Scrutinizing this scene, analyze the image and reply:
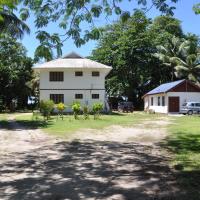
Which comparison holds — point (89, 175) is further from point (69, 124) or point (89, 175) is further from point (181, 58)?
point (181, 58)

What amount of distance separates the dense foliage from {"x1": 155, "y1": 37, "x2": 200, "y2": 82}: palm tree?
1.04 m

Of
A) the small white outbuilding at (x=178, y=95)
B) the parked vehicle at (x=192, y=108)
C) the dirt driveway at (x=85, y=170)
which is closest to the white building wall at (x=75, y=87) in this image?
the small white outbuilding at (x=178, y=95)

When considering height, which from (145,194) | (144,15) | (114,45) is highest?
(114,45)

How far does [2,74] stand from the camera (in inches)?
2105

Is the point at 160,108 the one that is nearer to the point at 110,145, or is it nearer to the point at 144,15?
the point at 110,145

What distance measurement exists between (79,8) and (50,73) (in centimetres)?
3286

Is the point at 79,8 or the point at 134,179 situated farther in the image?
the point at 79,8

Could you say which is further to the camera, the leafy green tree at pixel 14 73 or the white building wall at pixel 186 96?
the leafy green tree at pixel 14 73

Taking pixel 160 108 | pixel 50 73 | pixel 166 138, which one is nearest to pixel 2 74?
pixel 50 73

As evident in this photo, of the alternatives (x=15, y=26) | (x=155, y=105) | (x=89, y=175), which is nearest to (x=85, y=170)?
(x=89, y=175)

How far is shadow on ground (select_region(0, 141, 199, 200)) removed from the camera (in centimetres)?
788

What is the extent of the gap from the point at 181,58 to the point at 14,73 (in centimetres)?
2188

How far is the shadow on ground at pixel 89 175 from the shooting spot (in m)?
7.88

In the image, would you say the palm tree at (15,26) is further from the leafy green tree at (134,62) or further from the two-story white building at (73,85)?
the leafy green tree at (134,62)
